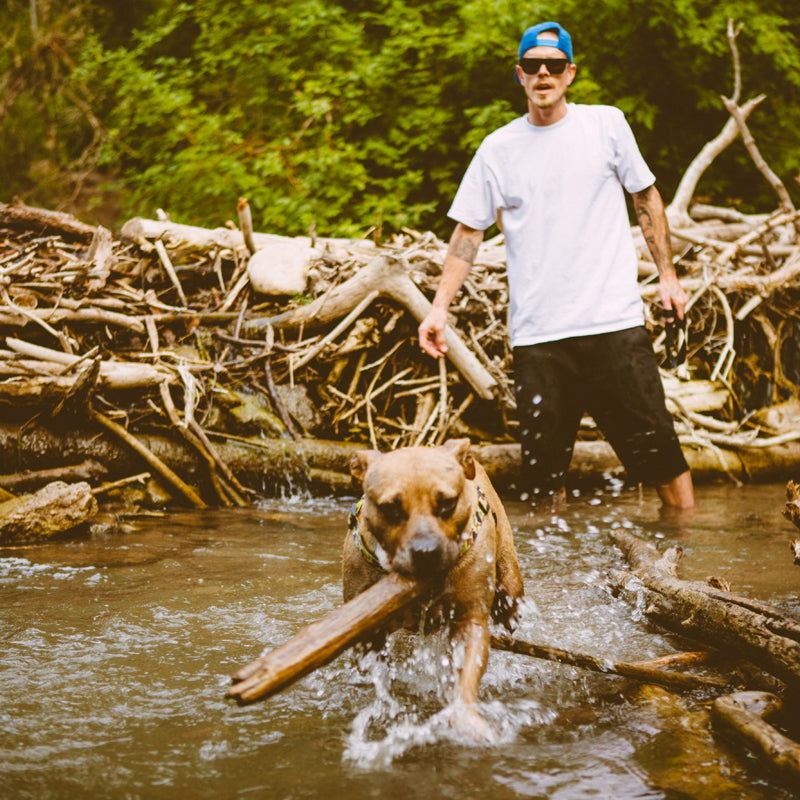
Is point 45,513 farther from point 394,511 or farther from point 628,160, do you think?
point 628,160

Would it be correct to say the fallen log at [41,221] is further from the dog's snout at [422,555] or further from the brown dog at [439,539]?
the dog's snout at [422,555]

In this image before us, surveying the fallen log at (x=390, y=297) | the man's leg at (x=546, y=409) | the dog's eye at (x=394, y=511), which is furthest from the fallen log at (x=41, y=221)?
the dog's eye at (x=394, y=511)

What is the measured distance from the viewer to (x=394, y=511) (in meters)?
3.02

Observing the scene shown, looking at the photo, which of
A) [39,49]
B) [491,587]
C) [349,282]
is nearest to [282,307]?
[349,282]

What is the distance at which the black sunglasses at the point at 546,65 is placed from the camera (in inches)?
179

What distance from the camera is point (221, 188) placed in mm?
11023

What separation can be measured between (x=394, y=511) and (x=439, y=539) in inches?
8.2

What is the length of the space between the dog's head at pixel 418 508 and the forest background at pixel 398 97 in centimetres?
749

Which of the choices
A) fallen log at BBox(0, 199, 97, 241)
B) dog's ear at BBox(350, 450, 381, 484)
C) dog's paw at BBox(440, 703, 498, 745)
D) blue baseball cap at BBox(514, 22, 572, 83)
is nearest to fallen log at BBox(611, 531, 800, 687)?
dog's paw at BBox(440, 703, 498, 745)

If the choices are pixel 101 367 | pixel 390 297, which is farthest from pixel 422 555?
pixel 390 297

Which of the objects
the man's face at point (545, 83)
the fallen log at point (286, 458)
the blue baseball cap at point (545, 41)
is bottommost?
the fallen log at point (286, 458)

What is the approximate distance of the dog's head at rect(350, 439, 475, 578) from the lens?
2.89 metres

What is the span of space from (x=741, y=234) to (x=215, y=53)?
Answer: 7.57 meters

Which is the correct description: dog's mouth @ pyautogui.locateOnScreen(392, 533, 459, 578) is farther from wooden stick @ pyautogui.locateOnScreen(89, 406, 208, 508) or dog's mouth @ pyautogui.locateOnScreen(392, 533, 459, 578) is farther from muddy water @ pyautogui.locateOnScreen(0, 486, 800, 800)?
wooden stick @ pyautogui.locateOnScreen(89, 406, 208, 508)
